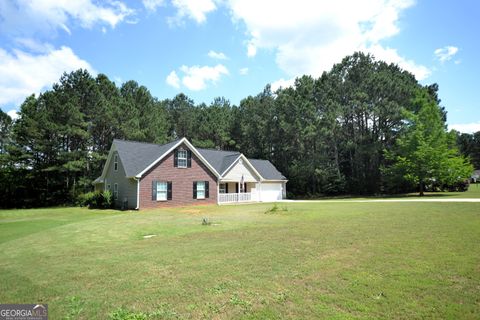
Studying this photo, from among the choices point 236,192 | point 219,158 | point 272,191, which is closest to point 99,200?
point 219,158

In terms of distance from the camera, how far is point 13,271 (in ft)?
21.2

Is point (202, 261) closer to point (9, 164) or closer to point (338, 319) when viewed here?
point (338, 319)

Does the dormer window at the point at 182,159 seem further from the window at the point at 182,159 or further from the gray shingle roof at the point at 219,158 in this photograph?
the gray shingle roof at the point at 219,158

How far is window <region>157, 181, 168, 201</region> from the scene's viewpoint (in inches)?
944

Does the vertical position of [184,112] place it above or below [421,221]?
above

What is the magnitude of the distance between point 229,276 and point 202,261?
1.33 metres

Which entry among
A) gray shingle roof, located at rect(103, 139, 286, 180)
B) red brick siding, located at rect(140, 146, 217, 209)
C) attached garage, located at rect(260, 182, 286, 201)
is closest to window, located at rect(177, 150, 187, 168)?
red brick siding, located at rect(140, 146, 217, 209)

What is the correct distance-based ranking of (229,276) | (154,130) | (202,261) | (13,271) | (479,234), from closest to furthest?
(229,276)
(13,271)
(202,261)
(479,234)
(154,130)

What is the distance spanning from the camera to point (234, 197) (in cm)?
3039

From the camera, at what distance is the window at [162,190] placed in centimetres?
2398

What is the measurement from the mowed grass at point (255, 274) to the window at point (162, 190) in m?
13.6

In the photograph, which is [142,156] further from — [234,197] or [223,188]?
[234,197]

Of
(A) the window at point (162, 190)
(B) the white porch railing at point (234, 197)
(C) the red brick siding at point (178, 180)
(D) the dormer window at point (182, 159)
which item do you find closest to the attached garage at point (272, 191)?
(B) the white porch railing at point (234, 197)

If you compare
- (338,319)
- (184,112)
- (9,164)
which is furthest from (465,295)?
(184,112)
